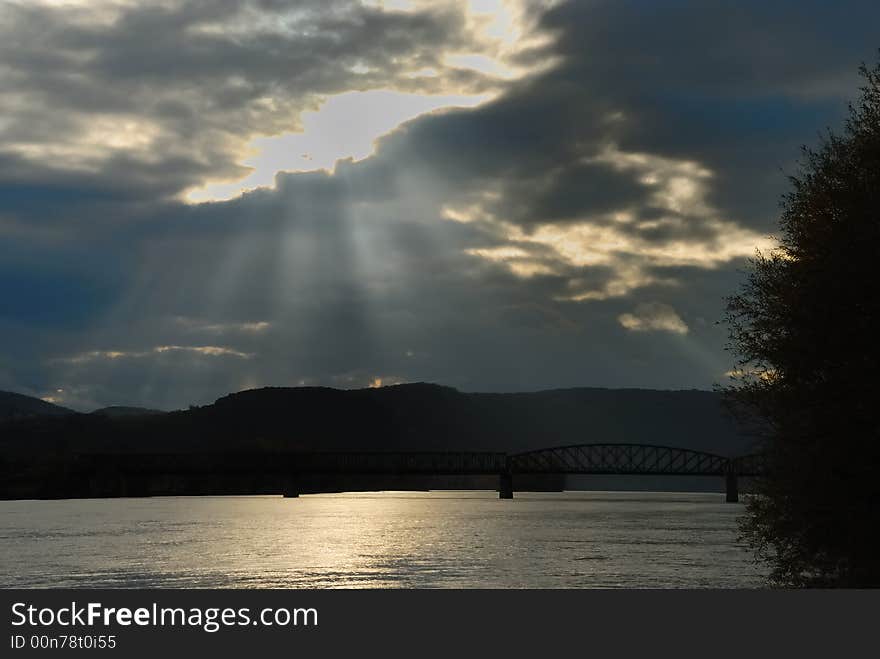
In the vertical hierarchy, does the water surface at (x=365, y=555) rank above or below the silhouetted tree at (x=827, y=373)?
below

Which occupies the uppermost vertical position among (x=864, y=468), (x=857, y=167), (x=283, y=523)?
(x=857, y=167)

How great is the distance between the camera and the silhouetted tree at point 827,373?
40.3 meters

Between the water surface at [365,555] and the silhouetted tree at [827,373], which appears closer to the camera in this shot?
the silhouetted tree at [827,373]

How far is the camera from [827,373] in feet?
136

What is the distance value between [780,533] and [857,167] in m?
14.6

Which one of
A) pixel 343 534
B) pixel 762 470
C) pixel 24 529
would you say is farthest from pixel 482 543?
pixel 762 470

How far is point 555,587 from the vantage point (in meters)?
73.5

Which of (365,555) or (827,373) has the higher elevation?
(827,373)

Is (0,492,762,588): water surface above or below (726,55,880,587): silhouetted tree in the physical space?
below

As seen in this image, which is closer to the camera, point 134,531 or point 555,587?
point 555,587

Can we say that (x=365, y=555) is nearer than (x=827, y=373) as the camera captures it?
No

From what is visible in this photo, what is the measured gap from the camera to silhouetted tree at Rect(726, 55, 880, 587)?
40344mm
